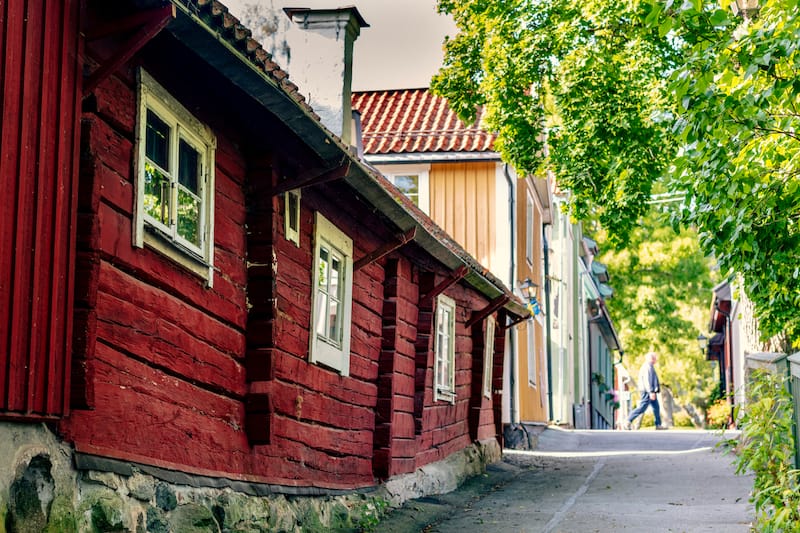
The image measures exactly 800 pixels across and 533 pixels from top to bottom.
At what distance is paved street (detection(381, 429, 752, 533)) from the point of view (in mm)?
11977

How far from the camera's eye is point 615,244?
1831 centimetres

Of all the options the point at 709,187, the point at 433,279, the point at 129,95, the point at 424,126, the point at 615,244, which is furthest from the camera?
the point at 424,126

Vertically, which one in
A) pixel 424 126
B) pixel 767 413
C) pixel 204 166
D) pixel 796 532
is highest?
pixel 424 126

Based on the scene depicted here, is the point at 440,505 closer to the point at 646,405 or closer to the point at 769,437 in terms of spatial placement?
the point at 769,437

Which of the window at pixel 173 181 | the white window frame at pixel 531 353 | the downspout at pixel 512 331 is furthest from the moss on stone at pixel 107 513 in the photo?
the white window frame at pixel 531 353

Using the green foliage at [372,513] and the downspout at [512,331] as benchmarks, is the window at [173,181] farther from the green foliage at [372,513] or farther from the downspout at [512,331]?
the downspout at [512,331]

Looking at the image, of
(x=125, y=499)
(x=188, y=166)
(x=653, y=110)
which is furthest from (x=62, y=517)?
(x=653, y=110)

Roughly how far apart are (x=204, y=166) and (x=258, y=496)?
7.93 ft

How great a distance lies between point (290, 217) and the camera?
31.1ft

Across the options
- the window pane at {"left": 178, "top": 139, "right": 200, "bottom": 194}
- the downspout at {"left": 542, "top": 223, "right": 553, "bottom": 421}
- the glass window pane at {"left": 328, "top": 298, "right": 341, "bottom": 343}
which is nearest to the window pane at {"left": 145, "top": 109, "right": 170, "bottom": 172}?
the window pane at {"left": 178, "top": 139, "right": 200, "bottom": 194}

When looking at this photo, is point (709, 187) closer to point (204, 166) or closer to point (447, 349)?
point (204, 166)

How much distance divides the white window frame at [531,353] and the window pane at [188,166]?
17.1 meters

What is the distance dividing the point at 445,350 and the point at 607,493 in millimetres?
2769

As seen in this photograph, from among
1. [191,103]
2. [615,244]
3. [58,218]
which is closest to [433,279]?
[615,244]
